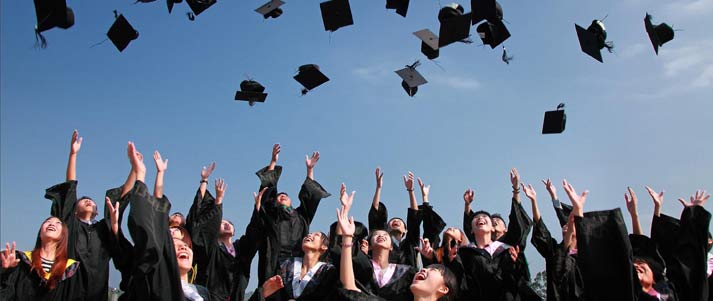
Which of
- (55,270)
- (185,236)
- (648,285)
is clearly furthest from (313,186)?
(648,285)

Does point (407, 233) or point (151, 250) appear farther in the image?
point (407, 233)

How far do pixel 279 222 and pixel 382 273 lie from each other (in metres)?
1.41

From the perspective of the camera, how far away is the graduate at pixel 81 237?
177 inches

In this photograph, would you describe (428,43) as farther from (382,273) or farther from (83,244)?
(83,244)

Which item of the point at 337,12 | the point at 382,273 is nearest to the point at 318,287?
the point at 382,273

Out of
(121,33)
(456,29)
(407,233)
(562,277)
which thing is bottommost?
(562,277)

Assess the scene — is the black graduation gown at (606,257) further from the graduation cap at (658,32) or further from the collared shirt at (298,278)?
the graduation cap at (658,32)

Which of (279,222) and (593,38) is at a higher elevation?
(593,38)

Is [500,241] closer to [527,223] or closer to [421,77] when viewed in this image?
[527,223]

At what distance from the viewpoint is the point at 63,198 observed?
474 cm

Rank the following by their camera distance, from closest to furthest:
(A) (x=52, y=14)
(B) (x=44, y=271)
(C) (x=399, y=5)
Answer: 1. (B) (x=44, y=271)
2. (A) (x=52, y=14)
3. (C) (x=399, y=5)

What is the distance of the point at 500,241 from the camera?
5.28 metres

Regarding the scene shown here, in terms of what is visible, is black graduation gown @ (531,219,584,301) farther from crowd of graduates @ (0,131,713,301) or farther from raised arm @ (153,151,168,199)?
raised arm @ (153,151,168,199)

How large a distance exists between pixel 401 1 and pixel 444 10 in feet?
1.78
